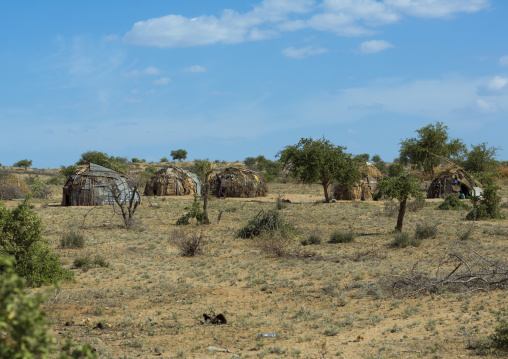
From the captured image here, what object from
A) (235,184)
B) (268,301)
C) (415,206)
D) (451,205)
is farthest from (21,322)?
(235,184)

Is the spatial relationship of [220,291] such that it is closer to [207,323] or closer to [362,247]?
[207,323]

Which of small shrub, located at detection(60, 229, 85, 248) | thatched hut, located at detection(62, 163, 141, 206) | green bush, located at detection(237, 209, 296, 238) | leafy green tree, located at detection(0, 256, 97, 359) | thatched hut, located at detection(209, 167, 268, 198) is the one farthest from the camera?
thatched hut, located at detection(209, 167, 268, 198)

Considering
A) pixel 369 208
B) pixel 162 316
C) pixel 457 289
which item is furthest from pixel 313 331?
pixel 369 208

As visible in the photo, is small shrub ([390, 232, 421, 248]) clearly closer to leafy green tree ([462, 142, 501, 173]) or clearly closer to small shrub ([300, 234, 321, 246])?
small shrub ([300, 234, 321, 246])

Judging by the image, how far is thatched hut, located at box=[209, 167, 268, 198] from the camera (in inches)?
1357

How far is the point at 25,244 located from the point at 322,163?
68.0 ft

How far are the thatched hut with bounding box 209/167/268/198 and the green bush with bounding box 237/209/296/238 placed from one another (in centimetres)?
1622

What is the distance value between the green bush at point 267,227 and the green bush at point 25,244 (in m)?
7.66

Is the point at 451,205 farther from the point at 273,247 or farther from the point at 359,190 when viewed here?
the point at 273,247

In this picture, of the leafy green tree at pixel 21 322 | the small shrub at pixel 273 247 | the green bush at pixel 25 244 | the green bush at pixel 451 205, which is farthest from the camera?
the green bush at pixel 451 205

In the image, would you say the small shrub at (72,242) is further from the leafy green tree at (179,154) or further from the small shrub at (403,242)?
the leafy green tree at (179,154)

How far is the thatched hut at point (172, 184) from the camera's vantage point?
1394 inches

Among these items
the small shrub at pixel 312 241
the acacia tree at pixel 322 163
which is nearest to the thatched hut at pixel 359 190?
the acacia tree at pixel 322 163

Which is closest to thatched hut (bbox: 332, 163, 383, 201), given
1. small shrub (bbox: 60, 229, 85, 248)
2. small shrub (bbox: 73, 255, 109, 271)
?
small shrub (bbox: 60, 229, 85, 248)
